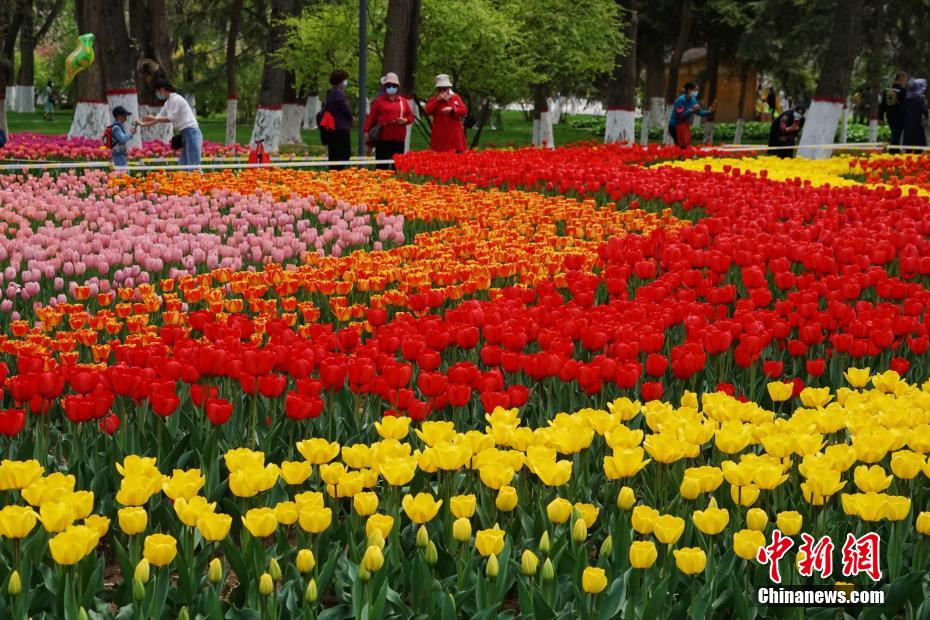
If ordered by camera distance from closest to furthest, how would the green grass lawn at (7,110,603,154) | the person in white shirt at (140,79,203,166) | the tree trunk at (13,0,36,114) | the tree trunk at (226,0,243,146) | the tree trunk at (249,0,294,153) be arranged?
the person in white shirt at (140,79,203,166) < the tree trunk at (249,0,294,153) < the tree trunk at (226,0,243,146) < the green grass lawn at (7,110,603,154) < the tree trunk at (13,0,36,114)

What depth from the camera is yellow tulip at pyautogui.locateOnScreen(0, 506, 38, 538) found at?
9.42ft

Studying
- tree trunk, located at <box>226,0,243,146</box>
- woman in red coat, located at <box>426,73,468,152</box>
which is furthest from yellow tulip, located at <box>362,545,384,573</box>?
tree trunk, located at <box>226,0,243,146</box>

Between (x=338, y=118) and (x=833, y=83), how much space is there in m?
9.88

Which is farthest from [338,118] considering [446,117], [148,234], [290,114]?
[290,114]

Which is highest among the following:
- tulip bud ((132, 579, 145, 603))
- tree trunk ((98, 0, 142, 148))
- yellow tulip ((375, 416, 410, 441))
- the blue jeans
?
tree trunk ((98, 0, 142, 148))

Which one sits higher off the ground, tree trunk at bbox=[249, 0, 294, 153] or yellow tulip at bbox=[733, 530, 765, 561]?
tree trunk at bbox=[249, 0, 294, 153]

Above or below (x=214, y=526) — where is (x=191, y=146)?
above

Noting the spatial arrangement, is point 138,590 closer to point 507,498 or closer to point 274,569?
point 274,569

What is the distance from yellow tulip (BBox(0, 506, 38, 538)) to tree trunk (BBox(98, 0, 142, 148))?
20399 millimetres

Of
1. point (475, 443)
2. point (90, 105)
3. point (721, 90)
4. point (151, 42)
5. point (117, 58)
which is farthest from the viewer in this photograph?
point (721, 90)

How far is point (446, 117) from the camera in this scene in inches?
706

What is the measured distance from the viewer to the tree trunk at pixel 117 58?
22562 millimetres

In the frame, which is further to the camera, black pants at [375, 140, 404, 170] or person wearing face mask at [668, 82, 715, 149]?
person wearing face mask at [668, 82, 715, 149]

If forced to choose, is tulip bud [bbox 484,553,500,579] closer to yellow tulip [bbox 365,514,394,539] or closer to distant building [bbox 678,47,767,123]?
yellow tulip [bbox 365,514,394,539]
